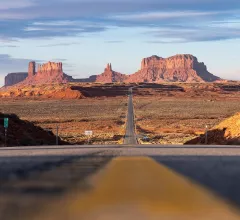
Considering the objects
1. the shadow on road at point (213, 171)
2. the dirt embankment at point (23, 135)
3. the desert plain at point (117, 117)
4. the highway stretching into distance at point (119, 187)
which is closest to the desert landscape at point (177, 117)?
the desert plain at point (117, 117)

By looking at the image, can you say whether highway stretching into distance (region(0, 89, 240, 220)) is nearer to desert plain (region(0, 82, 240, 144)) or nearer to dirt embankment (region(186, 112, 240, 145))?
dirt embankment (region(186, 112, 240, 145))

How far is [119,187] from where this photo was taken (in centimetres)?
1170

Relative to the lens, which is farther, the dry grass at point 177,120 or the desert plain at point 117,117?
the desert plain at point 117,117

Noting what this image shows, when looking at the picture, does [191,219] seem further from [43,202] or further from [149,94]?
[149,94]

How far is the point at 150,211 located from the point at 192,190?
218cm

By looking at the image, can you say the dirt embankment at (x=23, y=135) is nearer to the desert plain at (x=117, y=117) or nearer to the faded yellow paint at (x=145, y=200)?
the desert plain at (x=117, y=117)

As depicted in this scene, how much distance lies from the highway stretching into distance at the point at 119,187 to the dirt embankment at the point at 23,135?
11.7 m

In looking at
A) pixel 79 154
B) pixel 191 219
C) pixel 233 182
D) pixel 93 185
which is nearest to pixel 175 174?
pixel 233 182

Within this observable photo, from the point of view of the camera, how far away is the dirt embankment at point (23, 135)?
29337 mm

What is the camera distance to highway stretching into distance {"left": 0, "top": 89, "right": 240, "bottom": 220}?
30.4ft

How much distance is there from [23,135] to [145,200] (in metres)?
22.6

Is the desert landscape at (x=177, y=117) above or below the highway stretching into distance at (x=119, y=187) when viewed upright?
below

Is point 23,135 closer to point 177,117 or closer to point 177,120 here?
point 177,120

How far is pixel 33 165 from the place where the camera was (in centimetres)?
1521
